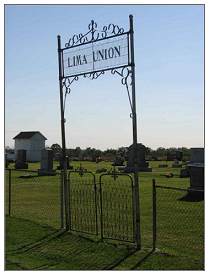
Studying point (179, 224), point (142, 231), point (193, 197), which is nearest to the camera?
point (142, 231)

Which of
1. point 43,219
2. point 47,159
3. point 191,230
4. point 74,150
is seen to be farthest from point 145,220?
point 74,150

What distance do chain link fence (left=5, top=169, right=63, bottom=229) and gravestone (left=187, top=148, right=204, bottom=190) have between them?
14.6 ft

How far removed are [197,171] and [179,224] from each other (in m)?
5.50

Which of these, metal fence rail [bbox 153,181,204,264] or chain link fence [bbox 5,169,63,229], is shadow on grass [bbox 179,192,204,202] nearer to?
metal fence rail [bbox 153,181,204,264]

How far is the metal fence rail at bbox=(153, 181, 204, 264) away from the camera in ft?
26.8

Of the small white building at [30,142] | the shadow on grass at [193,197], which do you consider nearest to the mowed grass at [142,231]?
the shadow on grass at [193,197]

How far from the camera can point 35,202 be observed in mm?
14648

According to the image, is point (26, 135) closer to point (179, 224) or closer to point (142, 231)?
point (179, 224)

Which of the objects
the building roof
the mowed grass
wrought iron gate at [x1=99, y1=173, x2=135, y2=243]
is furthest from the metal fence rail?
the building roof

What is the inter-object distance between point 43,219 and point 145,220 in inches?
95.3

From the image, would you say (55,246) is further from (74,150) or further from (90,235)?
(74,150)

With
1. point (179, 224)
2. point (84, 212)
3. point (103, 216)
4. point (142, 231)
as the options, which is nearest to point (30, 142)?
point (84, 212)

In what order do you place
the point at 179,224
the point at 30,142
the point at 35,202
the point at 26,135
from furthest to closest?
the point at 26,135 → the point at 30,142 → the point at 35,202 → the point at 179,224

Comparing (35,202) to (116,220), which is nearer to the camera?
(116,220)
